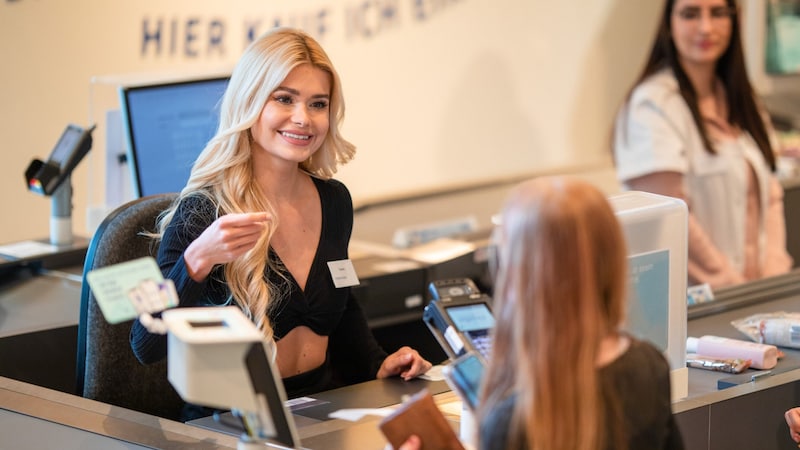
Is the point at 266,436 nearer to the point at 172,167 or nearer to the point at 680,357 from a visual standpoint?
the point at 680,357

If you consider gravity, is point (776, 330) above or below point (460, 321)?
below

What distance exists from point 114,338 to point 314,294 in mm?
421

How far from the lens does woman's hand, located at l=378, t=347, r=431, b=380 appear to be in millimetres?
2264

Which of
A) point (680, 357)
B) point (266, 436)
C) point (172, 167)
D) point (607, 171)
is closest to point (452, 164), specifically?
point (607, 171)

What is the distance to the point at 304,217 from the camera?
7.69ft

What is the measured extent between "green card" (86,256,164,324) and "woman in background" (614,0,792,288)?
2152 millimetres

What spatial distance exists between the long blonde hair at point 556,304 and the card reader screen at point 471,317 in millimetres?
522

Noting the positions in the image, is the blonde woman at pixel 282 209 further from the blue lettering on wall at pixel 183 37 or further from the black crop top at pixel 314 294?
the blue lettering on wall at pixel 183 37

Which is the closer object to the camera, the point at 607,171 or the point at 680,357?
the point at 680,357

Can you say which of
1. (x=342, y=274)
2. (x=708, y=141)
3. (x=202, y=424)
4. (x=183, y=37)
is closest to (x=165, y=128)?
(x=183, y=37)

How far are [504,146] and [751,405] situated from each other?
2.86 m

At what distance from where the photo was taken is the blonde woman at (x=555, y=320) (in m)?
1.31

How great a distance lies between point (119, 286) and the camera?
1.48 meters

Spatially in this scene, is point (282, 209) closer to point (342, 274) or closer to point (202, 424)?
point (342, 274)
